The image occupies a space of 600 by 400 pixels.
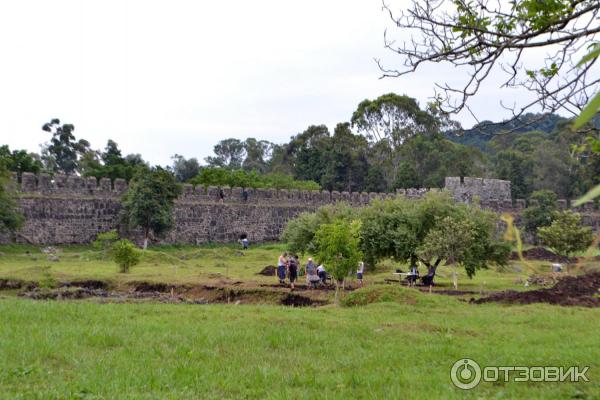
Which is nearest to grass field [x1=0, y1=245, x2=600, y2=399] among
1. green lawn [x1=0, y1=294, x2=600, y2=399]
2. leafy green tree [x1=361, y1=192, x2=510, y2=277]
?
green lawn [x1=0, y1=294, x2=600, y2=399]

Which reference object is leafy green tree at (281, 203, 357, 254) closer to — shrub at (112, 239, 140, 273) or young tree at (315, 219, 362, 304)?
shrub at (112, 239, 140, 273)

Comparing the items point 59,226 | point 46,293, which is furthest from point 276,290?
point 59,226

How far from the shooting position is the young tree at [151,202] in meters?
32.2

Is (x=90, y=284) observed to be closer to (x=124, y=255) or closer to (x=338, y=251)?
(x=124, y=255)

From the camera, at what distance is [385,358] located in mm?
8164

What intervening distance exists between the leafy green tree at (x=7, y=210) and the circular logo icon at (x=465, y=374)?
24.0 m

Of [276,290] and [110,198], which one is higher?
[110,198]

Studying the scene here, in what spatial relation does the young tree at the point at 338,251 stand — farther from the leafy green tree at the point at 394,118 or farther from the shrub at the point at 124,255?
the leafy green tree at the point at 394,118

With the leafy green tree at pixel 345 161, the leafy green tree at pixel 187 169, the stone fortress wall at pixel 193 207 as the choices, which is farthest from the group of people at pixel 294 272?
the leafy green tree at pixel 187 169

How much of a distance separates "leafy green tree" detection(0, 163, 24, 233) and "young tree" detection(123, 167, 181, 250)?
545 cm

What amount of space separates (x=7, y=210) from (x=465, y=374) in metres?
24.8

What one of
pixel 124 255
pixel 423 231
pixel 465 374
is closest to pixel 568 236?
pixel 423 231

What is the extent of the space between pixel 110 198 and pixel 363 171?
2880 centimetres

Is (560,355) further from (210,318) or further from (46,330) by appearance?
(46,330)
